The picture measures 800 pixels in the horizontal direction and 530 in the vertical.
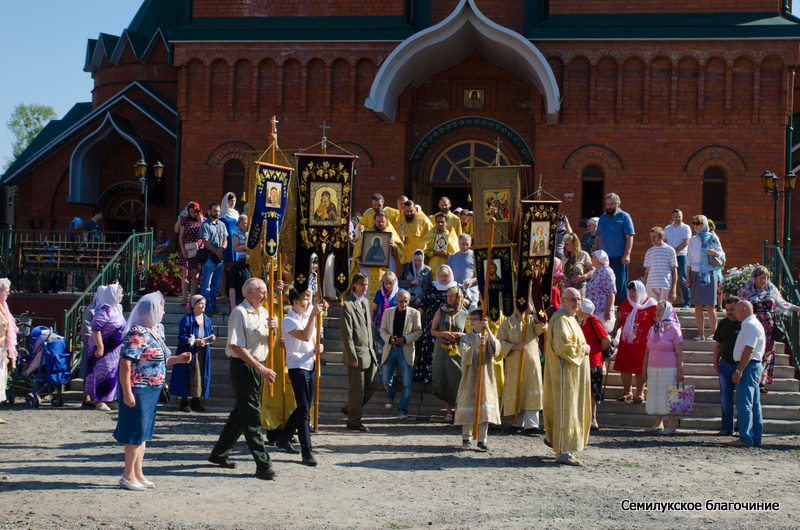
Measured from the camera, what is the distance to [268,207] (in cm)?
941

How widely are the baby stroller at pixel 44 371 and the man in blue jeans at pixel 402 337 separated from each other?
484 cm

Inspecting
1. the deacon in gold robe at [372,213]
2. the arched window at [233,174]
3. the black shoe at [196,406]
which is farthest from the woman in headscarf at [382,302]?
the arched window at [233,174]

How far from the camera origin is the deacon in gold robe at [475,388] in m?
9.40

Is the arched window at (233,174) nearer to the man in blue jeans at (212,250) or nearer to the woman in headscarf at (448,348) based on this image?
the man in blue jeans at (212,250)

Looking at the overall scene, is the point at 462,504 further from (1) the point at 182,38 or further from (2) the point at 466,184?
(1) the point at 182,38

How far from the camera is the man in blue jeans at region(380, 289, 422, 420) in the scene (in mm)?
11016

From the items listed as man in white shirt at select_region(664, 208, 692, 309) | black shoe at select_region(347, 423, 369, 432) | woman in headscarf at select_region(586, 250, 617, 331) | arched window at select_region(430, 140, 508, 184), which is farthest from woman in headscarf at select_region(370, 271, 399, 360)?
arched window at select_region(430, 140, 508, 184)

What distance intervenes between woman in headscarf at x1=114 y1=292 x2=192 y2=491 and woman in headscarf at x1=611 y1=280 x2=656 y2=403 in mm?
6426

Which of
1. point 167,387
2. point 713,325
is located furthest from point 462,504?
point 713,325

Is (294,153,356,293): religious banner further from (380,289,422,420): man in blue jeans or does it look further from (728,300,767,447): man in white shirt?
(728,300,767,447): man in white shirt

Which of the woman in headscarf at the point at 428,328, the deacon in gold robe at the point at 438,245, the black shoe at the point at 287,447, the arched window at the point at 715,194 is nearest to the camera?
the black shoe at the point at 287,447

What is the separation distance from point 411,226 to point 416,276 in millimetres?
1471

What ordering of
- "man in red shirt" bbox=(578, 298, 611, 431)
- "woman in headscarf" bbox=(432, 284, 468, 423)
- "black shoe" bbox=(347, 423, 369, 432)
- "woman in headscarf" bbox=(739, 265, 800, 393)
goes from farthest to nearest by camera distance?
"woman in headscarf" bbox=(739, 265, 800, 393) → "woman in headscarf" bbox=(432, 284, 468, 423) → "black shoe" bbox=(347, 423, 369, 432) → "man in red shirt" bbox=(578, 298, 611, 431)

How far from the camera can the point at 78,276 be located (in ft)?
55.7
